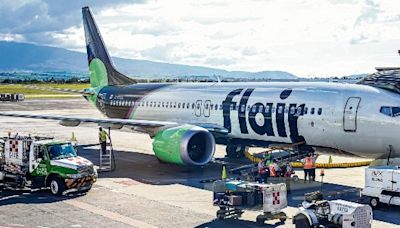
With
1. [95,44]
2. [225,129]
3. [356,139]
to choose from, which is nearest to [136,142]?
[95,44]

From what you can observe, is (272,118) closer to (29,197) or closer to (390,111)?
(390,111)

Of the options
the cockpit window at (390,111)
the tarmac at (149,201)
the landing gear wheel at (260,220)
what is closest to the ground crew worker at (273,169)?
the tarmac at (149,201)

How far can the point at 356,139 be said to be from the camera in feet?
72.2

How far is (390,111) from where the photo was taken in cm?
2122

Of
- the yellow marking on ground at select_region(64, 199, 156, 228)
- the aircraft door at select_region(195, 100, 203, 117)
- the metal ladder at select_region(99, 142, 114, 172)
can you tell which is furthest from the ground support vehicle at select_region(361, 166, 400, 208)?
the metal ladder at select_region(99, 142, 114, 172)

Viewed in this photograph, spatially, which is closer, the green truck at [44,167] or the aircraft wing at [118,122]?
the green truck at [44,167]

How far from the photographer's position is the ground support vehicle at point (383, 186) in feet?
59.9

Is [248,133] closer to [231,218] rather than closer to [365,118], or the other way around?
[365,118]

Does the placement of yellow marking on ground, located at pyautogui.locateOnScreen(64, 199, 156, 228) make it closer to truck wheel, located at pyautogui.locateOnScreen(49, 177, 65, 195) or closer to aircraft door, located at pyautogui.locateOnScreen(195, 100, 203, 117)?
truck wheel, located at pyautogui.locateOnScreen(49, 177, 65, 195)

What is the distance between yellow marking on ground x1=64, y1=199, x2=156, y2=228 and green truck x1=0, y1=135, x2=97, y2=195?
1022 millimetres

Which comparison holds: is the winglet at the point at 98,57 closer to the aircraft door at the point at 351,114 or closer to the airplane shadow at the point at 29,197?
the airplane shadow at the point at 29,197

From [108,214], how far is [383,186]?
8.51 m

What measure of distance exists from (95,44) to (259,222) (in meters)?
24.6

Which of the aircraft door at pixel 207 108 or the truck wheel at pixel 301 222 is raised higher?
the aircraft door at pixel 207 108
